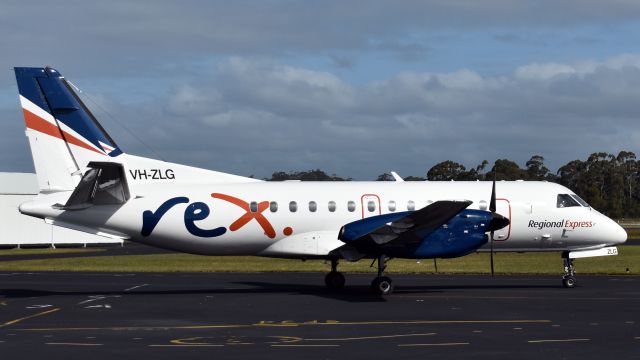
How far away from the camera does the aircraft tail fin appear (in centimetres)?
2700

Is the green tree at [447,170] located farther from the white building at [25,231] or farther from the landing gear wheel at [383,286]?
the landing gear wheel at [383,286]

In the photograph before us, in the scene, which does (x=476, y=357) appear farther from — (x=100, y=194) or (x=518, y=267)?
(x=518, y=267)

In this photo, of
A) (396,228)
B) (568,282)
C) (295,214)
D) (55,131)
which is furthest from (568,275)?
(55,131)

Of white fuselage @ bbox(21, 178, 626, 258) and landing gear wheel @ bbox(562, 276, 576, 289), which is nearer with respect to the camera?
white fuselage @ bbox(21, 178, 626, 258)

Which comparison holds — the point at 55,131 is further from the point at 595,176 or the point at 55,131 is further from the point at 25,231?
the point at 595,176

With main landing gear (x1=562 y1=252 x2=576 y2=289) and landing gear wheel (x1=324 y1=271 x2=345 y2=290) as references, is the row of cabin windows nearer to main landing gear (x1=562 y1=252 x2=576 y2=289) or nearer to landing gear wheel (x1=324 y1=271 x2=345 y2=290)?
landing gear wheel (x1=324 y1=271 x2=345 y2=290)

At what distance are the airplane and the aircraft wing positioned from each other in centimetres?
3

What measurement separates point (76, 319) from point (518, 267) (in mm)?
27558

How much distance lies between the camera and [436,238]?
2666 centimetres

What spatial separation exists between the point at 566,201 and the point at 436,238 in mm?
6093

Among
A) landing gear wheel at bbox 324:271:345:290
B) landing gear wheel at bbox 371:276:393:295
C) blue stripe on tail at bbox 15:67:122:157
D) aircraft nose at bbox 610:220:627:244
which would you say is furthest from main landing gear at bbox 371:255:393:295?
blue stripe on tail at bbox 15:67:122:157

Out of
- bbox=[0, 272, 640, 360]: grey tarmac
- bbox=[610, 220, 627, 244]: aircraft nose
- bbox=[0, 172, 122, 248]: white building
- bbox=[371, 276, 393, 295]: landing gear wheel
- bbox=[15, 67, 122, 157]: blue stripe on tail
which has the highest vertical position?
bbox=[15, 67, 122, 157]: blue stripe on tail

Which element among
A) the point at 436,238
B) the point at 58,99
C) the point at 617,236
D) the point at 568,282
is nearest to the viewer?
the point at 436,238

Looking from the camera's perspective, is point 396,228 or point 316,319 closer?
point 316,319
